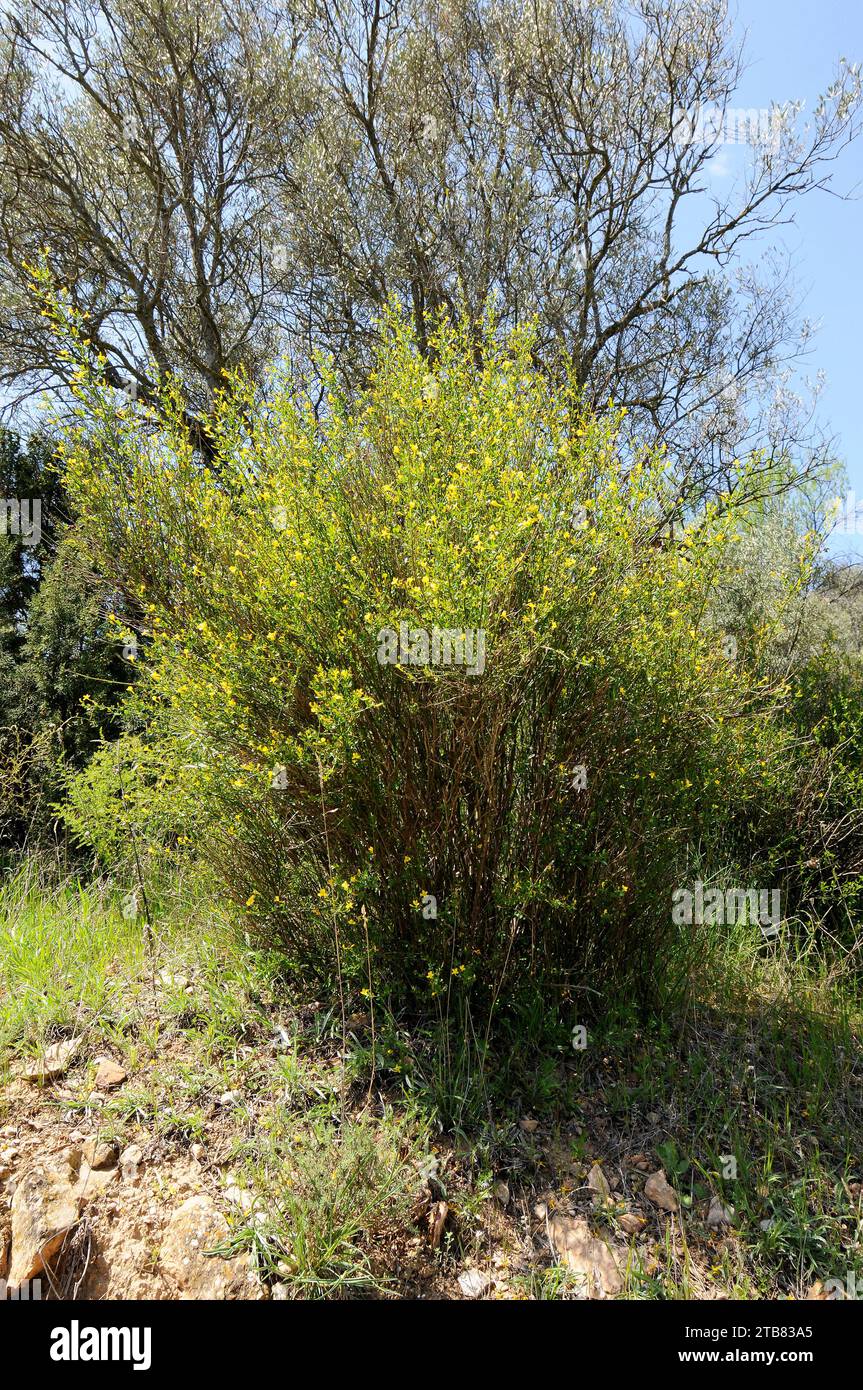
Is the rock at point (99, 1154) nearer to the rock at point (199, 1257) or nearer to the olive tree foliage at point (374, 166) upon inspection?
the rock at point (199, 1257)

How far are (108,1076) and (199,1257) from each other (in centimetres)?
84

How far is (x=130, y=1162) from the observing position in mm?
2674

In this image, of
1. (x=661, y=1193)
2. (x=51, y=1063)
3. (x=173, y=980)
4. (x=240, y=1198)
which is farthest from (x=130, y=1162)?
(x=661, y=1193)

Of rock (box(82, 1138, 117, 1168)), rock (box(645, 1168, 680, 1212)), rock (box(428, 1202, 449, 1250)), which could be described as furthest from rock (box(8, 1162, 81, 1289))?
rock (box(645, 1168, 680, 1212))

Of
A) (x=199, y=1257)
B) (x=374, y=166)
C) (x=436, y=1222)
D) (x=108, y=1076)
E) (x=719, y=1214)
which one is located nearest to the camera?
(x=199, y=1257)

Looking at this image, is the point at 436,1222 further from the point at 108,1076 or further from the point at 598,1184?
the point at 108,1076

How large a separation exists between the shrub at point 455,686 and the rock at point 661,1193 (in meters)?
0.70

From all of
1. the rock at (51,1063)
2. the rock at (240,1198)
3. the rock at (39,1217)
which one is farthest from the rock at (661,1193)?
the rock at (51,1063)

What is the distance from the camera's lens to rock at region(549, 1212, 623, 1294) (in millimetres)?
2455

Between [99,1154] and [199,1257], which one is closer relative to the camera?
[199,1257]

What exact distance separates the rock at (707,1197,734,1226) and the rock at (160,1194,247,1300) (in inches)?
56.1

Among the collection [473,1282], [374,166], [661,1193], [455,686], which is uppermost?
[374,166]

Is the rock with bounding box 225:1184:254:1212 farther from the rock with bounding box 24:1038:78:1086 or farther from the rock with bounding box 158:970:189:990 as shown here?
the rock with bounding box 158:970:189:990
